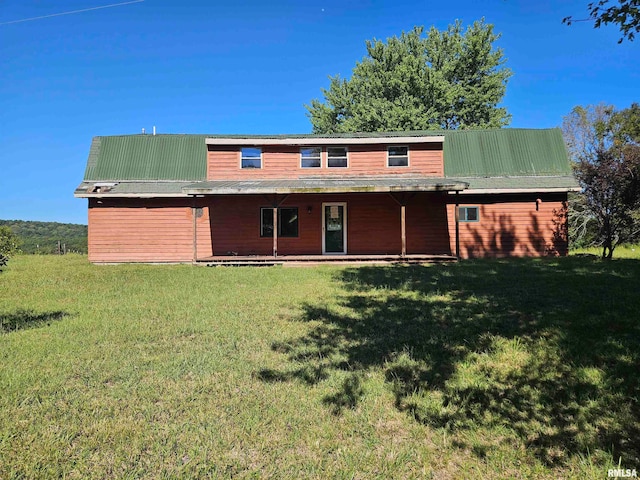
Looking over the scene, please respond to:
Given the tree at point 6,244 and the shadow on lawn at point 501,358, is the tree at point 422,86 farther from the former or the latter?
the tree at point 6,244

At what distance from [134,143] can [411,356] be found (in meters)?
17.2

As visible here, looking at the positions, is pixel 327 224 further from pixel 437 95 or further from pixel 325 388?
pixel 437 95

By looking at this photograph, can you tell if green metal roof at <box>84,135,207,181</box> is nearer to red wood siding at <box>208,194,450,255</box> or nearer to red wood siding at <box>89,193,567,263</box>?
red wood siding at <box>89,193,567,263</box>

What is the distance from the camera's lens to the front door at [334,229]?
16047mm

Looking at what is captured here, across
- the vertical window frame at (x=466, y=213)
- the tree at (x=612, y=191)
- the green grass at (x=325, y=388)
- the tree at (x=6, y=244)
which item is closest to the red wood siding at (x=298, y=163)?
the vertical window frame at (x=466, y=213)

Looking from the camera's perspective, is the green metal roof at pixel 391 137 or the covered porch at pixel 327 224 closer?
the covered porch at pixel 327 224

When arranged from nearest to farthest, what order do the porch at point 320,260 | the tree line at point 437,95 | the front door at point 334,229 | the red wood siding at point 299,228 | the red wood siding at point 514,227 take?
the porch at point 320,260 → the red wood siding at point 514,227 → the red wood siding at point 299,228 → the front door at point 334,229 → the tree line at point 437,95

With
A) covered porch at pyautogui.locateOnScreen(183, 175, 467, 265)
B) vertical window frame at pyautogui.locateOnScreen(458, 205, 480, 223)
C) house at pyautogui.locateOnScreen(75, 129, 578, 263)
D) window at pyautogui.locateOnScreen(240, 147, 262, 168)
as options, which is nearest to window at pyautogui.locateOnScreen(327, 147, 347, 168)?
house at pyautogui.locateOnScreen(75, 129, 578, 263)

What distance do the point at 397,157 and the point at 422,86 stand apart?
53.3 feet

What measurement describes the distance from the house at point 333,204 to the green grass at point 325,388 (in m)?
8.69

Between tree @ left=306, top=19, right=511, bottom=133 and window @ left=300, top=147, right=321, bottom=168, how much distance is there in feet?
46.9

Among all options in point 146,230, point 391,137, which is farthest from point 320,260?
point 146,230

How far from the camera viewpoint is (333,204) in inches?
628

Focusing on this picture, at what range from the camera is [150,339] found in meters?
5.20
